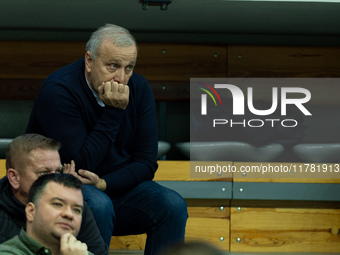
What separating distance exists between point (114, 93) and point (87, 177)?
0.27 meters

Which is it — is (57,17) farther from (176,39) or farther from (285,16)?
(285,16)

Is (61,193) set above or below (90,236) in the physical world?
above

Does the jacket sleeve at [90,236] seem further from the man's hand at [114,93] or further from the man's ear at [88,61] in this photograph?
the man's ear at [88,61]

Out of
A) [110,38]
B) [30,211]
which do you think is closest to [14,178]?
[30,211]

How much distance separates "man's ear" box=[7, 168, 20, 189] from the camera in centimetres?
165

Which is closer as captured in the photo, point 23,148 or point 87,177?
point 23,148

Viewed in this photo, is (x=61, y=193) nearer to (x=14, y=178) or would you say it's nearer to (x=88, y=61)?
(x=14, y=178)

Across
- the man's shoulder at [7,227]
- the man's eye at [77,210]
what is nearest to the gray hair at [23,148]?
the man's shoulder at [7,227]

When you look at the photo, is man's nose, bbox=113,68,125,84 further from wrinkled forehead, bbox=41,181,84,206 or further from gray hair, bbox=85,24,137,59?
wrinkled forehead, bbox=41,181,84,206

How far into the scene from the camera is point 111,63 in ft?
6.50

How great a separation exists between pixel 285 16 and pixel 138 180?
1.04 metres

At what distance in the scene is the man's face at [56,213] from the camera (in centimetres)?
143

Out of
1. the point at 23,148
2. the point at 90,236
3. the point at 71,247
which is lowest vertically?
the point at 90,236

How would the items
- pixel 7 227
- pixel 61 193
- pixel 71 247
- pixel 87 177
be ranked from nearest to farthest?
pixel 71 247, pixel 61 193, pixel 7 227, pixel 87 177
